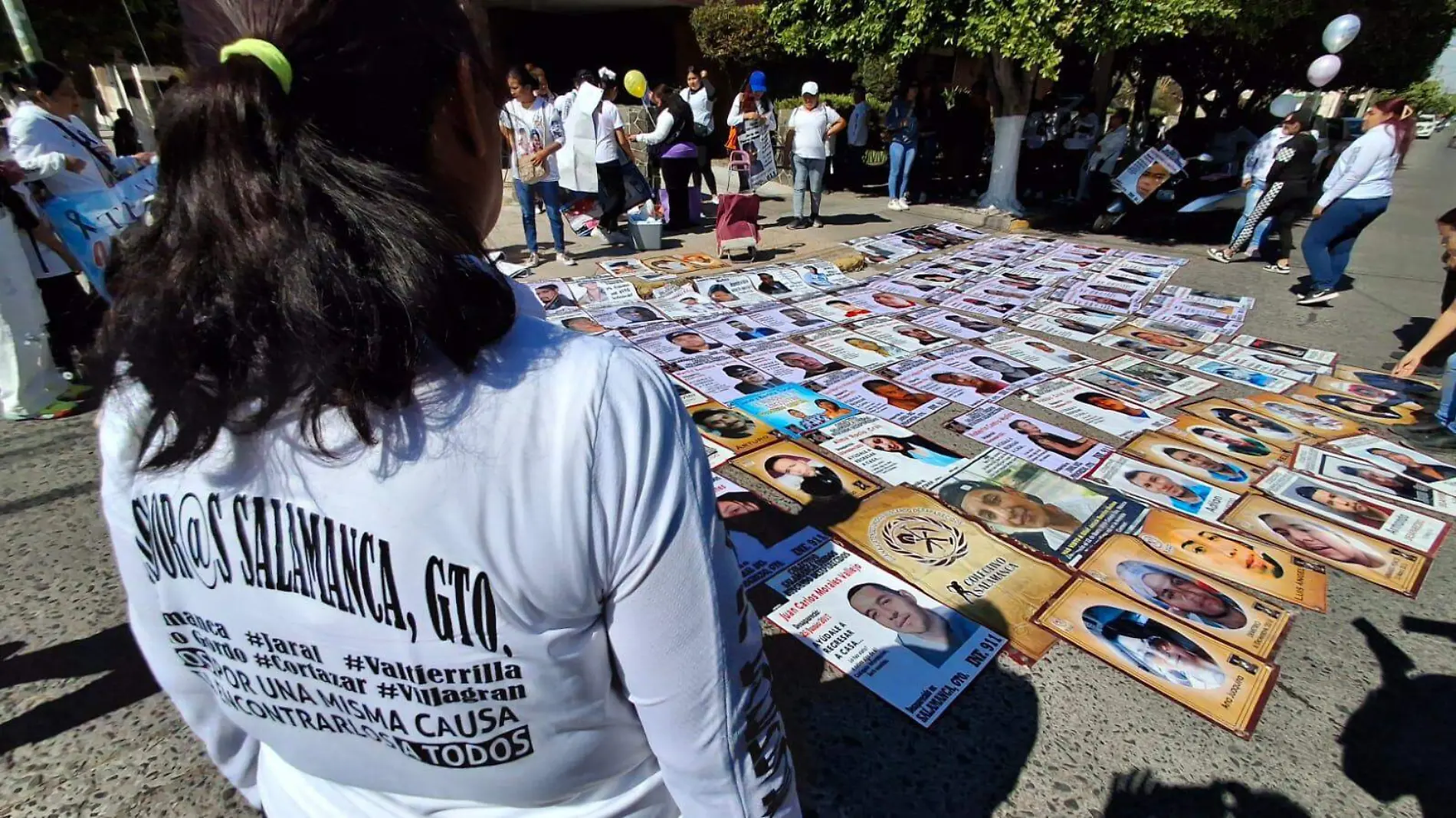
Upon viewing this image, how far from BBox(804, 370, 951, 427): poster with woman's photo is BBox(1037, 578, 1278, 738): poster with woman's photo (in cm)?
114

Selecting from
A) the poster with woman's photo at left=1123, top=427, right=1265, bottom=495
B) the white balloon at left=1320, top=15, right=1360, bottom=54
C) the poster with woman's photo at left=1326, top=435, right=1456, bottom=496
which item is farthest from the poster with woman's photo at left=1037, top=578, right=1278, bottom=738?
the white balloon at left=1320, top=15, right=1360, bottom=54

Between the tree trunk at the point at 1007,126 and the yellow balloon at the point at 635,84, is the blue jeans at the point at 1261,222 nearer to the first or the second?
the tree trunk at the point at 1007,126

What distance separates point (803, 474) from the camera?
2355 millimetres

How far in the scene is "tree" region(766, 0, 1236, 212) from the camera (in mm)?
5180

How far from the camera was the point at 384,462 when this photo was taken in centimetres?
48

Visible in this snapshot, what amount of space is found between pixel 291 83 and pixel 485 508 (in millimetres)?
309

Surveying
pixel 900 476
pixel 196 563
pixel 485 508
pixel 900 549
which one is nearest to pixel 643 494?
pixel 485 508

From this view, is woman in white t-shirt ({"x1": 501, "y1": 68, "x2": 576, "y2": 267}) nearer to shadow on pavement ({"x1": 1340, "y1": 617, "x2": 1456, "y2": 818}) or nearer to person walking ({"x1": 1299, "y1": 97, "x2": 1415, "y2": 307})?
shadow on pavement ({"x1": 1340, "y1": 617, "x2": 1456, "y2": 818})

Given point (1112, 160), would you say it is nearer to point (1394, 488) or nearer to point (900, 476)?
point (1394, 488)

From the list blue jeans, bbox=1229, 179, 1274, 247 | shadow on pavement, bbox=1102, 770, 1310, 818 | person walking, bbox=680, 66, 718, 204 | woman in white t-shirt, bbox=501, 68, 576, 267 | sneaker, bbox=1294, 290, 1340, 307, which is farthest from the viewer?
person walking, bbox=680, 66, 718, 204

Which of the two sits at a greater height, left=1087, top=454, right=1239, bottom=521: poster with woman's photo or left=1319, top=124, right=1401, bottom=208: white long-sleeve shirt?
left=1319, top=124, right=1401, bottom=208: white long-sleeve shirt

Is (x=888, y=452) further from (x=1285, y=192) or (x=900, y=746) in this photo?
(x=1285, y=192)

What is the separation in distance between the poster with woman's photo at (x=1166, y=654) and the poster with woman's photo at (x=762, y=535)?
25.7 inches

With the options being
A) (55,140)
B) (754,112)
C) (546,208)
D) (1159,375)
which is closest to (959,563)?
(1159,375)
